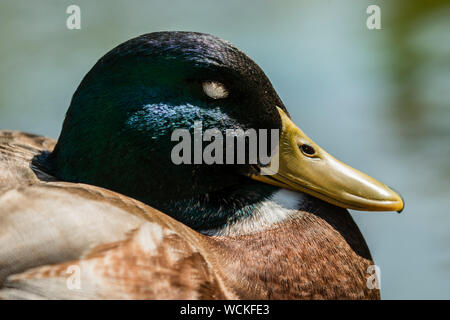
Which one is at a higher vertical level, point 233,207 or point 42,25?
point 42,25

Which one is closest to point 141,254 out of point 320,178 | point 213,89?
point 213,89

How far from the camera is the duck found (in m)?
2.28

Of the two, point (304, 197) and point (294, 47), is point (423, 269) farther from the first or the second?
point (294, 47)

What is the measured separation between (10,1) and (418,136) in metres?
4.49

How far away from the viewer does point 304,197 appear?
2723 millimetres

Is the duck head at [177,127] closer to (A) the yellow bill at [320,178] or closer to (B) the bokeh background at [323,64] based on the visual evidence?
(A) the yellow bill at [320,178]

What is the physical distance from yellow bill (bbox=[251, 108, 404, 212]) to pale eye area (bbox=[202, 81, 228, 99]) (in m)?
0.30

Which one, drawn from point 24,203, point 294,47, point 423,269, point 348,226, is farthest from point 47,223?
point 294,47

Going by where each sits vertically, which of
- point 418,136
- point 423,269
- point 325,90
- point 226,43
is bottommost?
point 423,269

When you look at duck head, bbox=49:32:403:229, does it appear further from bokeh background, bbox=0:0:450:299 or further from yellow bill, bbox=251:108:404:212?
bokeh background, bbox=0:0:450:299

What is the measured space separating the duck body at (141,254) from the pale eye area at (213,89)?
489 mm

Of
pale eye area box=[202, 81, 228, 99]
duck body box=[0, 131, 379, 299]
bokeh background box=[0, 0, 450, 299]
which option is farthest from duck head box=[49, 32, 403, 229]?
bokeh background box=[0, 0, 450, 299]

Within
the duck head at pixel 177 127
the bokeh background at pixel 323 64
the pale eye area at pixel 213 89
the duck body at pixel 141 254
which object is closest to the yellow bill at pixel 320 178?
the duck head at pixel 177 127

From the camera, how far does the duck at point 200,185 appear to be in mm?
2277
